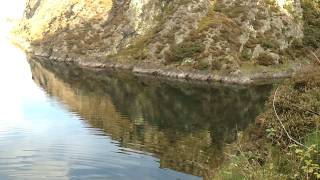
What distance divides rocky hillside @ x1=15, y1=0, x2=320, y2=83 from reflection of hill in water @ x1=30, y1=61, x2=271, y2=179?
17.4 metres

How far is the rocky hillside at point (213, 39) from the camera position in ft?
456

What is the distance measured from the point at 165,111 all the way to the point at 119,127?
18032 mm

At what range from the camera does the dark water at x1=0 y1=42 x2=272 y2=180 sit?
148 ft

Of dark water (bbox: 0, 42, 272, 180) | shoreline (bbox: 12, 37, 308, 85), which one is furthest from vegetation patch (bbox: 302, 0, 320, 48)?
dark water (bbox: 0, 42, 272, 180)

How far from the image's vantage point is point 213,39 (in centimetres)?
14650

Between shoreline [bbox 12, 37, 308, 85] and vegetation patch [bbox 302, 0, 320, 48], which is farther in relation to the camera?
vegetation patch [bbox 302, 0, 320, 48]

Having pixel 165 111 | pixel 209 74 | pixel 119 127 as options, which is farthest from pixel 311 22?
pixel 119 127

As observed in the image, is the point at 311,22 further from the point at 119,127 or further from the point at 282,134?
the point at 282,134

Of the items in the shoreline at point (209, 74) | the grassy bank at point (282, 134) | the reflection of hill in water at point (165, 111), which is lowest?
the reflection of hill in water at point (165, 111)

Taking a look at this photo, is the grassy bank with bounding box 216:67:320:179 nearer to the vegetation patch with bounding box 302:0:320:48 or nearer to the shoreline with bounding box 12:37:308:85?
the shoreline with bounding box 12:37:308:85

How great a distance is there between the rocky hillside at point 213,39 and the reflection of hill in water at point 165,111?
17441 mm

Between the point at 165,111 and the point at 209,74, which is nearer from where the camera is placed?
the point at 165,111

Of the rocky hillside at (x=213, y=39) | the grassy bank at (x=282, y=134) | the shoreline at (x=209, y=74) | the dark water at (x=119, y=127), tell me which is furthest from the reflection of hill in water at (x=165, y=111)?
the rocky hillside at (x=213, y=39)

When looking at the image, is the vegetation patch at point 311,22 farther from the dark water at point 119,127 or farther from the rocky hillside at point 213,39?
the dark water at point 119,127
